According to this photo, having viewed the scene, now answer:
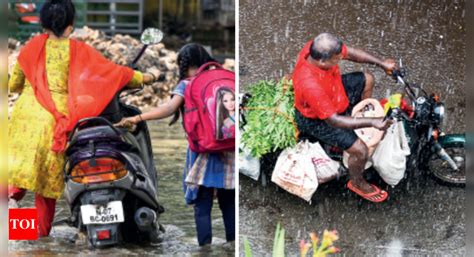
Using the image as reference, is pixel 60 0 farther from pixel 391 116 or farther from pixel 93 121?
pixel 391 116

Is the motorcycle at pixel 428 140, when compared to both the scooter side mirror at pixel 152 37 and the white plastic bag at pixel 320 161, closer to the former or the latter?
the white plastic bag at pixel 320 161

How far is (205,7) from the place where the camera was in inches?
561

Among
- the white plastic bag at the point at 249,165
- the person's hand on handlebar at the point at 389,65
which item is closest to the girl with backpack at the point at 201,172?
the white plastic bag at the point at 249,165

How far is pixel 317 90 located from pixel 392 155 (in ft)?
1.73

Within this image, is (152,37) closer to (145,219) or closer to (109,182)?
(109,182)

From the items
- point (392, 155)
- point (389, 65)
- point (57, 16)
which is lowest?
point (392, 155)

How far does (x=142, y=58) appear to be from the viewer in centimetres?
1146

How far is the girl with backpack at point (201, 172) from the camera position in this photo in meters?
6.65

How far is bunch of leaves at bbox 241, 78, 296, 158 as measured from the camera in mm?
6285

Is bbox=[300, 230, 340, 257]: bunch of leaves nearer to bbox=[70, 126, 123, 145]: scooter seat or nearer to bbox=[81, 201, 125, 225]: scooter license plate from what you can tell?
bbox=[81, 201, 125, 225]: scooter license plate

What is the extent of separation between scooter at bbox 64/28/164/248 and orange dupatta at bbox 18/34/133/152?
0.20 feet

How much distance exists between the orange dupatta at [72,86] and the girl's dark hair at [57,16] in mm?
70

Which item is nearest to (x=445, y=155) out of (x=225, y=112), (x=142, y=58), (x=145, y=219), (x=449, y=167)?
(x=449, y=167)

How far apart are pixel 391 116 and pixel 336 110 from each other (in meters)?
0.29
